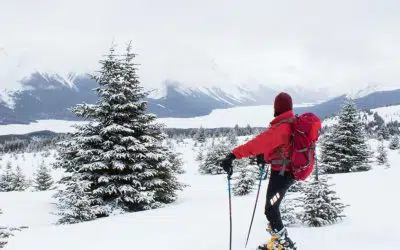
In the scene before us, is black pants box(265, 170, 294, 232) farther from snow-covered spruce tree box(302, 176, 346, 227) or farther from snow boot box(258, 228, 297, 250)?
snow-covered spruce tree box(302, 176, 346, 227)

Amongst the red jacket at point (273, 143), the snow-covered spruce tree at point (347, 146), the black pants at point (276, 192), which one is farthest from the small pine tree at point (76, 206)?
the snow-covered spruce tree at point (347, 146)

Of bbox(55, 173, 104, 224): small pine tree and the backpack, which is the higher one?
the backpack

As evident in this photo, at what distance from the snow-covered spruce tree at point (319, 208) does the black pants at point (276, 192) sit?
3.45m

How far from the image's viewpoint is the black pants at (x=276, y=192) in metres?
5.88

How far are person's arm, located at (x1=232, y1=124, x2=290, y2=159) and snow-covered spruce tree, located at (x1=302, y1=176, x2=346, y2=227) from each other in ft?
13.9

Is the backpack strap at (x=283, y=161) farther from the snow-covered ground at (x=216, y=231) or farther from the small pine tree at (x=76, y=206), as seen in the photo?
the small pine tree at (x=76, y=206)

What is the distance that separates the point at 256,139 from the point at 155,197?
13698mm

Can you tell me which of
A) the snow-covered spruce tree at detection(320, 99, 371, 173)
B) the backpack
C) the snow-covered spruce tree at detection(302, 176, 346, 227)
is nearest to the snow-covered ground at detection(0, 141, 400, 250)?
the snow-covered spruce tree at detection(302, 176, 346, 227)

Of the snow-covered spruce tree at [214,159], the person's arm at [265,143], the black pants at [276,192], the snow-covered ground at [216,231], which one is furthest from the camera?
the snow-covered spruce tree at [214,159]

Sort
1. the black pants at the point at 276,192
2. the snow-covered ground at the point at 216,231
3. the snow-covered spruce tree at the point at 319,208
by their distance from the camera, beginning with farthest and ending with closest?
the snow-covered spruce tree at the point at 319,208 → the snow-covered ground at the point at 216,231 → the black pants at the point at 276,192

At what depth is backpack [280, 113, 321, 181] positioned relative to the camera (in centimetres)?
565

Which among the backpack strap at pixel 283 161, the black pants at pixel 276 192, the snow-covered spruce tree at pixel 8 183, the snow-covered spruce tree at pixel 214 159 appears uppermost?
the backpack strap at pixel 283 161

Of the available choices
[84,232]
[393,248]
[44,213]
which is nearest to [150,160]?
[44,213]

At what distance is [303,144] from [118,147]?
42.6ft
